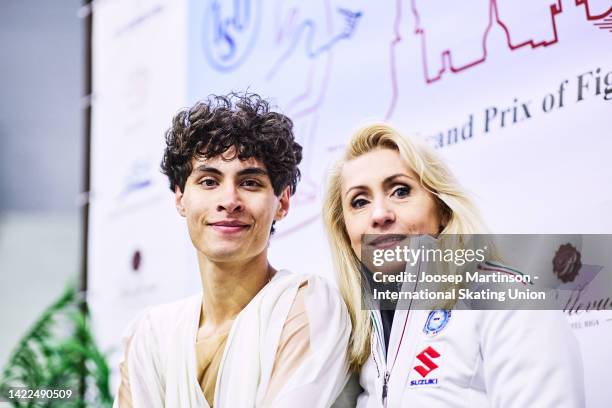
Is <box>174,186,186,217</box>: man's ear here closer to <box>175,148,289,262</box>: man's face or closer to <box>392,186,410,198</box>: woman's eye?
<box>175,148,289,262</box>: man's face

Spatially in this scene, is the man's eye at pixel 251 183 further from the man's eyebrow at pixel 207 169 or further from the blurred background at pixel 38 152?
the blurred background at pixel 38 152

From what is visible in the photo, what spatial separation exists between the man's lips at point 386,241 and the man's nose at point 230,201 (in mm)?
409

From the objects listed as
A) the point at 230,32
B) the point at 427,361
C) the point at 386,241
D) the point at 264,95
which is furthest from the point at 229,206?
the point at 230,32

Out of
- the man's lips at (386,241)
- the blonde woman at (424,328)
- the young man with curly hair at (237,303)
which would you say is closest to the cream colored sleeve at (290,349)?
the young man with curly hair at (237,303)

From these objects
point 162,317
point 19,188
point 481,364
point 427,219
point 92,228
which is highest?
point 19,188

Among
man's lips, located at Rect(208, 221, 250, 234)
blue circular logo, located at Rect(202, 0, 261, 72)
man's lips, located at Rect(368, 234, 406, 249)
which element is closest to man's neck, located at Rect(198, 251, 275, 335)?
man's lips, located at Rect(208, 221, 250, 234)

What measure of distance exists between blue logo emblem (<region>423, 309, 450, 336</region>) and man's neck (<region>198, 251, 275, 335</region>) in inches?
23.0

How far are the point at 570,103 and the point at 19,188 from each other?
18.0 ft

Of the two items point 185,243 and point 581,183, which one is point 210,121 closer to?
point 581,183

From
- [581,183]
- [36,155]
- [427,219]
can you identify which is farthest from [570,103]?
[36,155]

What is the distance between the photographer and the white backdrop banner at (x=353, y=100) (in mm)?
2975

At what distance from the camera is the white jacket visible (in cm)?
230

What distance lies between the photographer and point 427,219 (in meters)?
2.75

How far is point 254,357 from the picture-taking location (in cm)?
272
